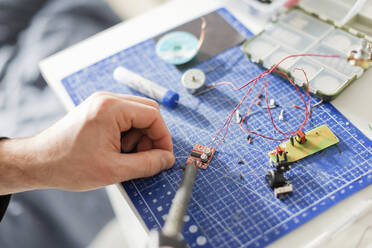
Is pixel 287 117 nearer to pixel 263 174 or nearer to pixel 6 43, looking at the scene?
pixel 263 174

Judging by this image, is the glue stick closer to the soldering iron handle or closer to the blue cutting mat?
the blue cutting mat

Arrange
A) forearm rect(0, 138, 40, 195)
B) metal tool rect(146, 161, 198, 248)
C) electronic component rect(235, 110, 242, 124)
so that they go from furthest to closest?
electronic component rect(235, 110, 242, 124)
forearm rect(0, 138, 40, 195)
metal tool rect(146, 161, 198, 248)

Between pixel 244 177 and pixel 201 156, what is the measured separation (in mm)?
150

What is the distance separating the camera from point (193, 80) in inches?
49.2

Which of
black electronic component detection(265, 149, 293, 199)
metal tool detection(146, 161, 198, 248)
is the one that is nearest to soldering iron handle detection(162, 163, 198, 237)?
metal tool detection(146, 161, 198, 248)

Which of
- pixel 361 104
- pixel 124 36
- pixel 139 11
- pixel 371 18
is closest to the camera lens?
pixel 361 104

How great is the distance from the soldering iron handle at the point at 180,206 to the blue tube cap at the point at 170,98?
299 mm

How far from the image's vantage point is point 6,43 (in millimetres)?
1829

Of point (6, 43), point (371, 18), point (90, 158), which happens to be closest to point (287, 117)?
point (371, 18)

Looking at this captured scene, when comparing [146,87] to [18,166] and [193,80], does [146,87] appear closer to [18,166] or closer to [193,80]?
[193,80]

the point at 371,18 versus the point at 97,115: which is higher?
the point at 371,18

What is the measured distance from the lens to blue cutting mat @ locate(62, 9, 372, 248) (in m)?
0.92

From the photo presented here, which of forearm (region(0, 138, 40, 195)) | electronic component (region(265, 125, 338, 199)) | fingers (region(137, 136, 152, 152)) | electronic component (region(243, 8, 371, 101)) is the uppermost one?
electronic component (region(243, 8, 371, 101))

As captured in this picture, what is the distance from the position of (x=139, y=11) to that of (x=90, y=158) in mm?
1520
